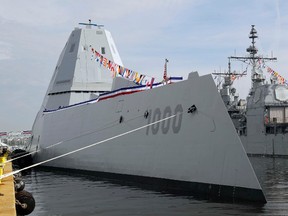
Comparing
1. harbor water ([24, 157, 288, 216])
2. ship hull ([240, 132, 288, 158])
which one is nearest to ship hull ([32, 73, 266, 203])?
harbor water ([24, 157, 288, 216])

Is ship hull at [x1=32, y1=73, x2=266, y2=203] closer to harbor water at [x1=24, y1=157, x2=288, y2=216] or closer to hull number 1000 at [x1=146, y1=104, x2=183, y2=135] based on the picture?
hull number 1000 at [x1=146, y1=104, x2=183, y2=135]

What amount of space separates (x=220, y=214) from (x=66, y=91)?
13.1 meters

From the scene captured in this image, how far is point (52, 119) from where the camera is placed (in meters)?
17.5

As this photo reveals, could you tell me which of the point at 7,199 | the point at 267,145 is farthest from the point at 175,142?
the point at 267,145

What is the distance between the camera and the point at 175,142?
9.78m

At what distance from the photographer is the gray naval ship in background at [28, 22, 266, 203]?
8.52 m

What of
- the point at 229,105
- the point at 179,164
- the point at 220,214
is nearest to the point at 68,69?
the point at 179,164

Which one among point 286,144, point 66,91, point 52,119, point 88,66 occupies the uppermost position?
point 88,66

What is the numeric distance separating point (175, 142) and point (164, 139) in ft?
1.37

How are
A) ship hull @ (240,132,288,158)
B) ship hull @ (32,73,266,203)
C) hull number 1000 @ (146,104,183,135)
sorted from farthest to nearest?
ship hull @ (240,132,288,158)
hull number 1000 @ (146,104,183,135)
ship hull @ (32,73,266,203)

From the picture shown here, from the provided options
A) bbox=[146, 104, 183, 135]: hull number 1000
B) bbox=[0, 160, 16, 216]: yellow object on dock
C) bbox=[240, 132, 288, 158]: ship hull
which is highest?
bbox=[146, 104, 183, 135]: hull number 1000

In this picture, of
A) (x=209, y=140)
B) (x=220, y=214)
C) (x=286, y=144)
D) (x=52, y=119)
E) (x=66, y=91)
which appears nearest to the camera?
(x=220, y=214)

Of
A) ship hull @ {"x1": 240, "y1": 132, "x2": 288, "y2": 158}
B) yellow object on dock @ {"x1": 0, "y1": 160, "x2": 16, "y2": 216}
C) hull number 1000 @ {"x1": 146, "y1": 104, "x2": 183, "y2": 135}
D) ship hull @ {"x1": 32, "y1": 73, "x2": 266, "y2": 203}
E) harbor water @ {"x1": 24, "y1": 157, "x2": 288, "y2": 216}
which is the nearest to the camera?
yellow object on dock @ {"x1": 0, "y1": 160, "x2": 16, "y2": 216}

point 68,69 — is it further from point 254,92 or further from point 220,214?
point 254,92
